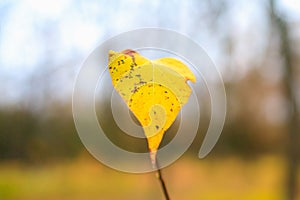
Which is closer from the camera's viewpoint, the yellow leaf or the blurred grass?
the yellow leaf

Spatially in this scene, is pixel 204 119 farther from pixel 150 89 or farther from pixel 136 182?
pixel 150 89

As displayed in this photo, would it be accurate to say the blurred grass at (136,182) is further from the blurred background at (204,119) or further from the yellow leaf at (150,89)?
the yellow leaf at (150,89)

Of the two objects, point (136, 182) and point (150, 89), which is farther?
point (136, 182)

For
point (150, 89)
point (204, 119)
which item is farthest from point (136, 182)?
point (150, 89)

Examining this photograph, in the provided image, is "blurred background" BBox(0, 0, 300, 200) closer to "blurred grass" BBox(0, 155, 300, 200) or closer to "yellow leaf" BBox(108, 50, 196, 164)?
"blurred grass" BBox(0, 155, 300, 200)

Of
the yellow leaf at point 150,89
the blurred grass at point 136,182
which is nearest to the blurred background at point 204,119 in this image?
the blurred grass at point 136,182

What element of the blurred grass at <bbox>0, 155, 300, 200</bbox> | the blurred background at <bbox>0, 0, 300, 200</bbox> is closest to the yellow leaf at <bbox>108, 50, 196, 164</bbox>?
the blurred background at <bbox>0, 0, 300, 200</bbox>
